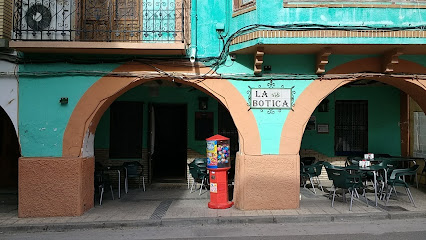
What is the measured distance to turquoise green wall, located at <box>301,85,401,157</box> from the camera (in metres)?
11.2

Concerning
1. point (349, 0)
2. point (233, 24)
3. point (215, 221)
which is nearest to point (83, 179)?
point (215, 221)

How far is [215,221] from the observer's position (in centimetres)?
704

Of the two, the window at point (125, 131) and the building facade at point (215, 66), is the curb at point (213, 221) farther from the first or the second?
the window at point (125, 131)

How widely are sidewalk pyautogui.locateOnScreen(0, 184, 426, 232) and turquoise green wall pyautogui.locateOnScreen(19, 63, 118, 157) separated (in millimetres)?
1545

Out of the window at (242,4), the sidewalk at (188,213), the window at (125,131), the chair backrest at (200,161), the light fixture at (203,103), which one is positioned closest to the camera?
the sidewalk at (188,213)

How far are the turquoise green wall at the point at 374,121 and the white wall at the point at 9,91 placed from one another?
8268 mm

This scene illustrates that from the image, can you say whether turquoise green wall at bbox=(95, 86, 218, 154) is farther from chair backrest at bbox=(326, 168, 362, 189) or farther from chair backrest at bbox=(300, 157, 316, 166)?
chair backrest at bbox=(326, 168, 362, 189)

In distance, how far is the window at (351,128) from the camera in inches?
444

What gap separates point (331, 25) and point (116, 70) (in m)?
4.82

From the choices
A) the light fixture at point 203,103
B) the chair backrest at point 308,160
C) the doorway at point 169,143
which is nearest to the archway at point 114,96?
the light fixture at point 203,103

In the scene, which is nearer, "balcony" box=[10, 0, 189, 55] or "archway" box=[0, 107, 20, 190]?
"balcony" box=[10, 0, 189, 55]

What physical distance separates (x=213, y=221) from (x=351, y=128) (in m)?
6.51

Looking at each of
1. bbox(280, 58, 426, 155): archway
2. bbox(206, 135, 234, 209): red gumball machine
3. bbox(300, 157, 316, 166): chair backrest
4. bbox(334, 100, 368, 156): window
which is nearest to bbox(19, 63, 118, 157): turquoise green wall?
bbox(206, 135, 234, 209): red gumball machine

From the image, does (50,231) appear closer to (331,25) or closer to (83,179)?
(83,179)
